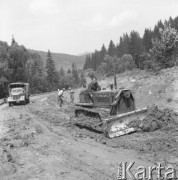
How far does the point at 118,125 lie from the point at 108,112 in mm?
1091

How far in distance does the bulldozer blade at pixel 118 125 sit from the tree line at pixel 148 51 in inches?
270

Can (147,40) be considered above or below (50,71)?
above

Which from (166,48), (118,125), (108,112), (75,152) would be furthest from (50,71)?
(75,152)

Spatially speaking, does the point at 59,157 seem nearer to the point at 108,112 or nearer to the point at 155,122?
the point at 108,112

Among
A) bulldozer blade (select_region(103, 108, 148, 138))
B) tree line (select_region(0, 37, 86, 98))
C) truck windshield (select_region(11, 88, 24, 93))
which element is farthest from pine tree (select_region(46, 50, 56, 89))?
bulldozer blade (select_region(103, 108, 148, 138))

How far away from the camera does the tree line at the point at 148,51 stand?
36.0 meters

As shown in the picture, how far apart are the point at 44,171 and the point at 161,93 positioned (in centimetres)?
1591

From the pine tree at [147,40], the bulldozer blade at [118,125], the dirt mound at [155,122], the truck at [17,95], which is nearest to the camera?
the bulldozer blade at [118,125]

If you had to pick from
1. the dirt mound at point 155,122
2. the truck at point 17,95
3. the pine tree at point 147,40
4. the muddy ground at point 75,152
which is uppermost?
the pine tree at point 147,40

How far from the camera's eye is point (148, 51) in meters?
103

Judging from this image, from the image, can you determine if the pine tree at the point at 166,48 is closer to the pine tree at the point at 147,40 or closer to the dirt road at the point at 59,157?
the dirt road at the point at 59,157

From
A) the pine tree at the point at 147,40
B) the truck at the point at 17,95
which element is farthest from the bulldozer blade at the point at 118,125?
the pine tree at the point at 147,40

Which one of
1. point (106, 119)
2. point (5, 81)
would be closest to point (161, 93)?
point (106, 119)

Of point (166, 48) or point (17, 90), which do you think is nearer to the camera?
point (17, 90)
